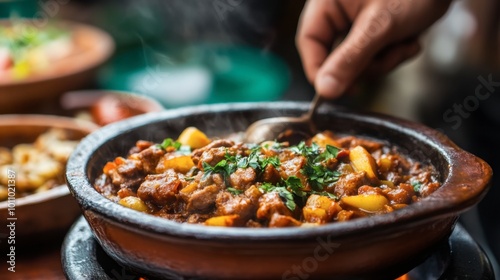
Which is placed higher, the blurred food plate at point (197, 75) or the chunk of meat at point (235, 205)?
the chunk of meat at point (235, 205)

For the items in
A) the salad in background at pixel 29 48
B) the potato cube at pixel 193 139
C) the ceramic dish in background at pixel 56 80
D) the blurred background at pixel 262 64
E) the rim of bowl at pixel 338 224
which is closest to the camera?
the rim of bowl at pixel 338 224

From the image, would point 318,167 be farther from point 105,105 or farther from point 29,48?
point 29,48

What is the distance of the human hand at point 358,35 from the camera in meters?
2.48

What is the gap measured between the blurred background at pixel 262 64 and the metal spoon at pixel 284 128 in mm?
1630

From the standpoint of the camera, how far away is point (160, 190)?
5.93 ft

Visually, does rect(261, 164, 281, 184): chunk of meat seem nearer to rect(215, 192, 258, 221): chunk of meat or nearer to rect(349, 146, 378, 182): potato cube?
rect(215, 192, 258, 221): chunk of meat

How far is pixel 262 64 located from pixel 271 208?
348 cm

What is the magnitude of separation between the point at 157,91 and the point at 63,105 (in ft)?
2.40

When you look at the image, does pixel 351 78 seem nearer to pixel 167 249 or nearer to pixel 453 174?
pixel 453 174

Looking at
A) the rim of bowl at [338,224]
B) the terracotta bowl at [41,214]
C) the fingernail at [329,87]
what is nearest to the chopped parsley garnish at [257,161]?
the rim of bowl at [338,224]

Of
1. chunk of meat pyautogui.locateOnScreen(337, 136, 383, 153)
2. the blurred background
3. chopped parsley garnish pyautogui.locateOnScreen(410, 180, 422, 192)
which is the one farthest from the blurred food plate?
chopped parsley garnish pyautogui.locateOnScreen(410, 180, 422, 192)

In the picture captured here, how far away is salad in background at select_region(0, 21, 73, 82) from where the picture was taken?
13.7 ft

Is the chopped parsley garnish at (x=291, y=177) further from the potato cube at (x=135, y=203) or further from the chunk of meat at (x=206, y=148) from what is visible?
the potato cube at (x=135, y=203)

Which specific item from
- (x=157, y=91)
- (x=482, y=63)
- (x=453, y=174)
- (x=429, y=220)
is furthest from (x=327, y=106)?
(x=482, y=63)
